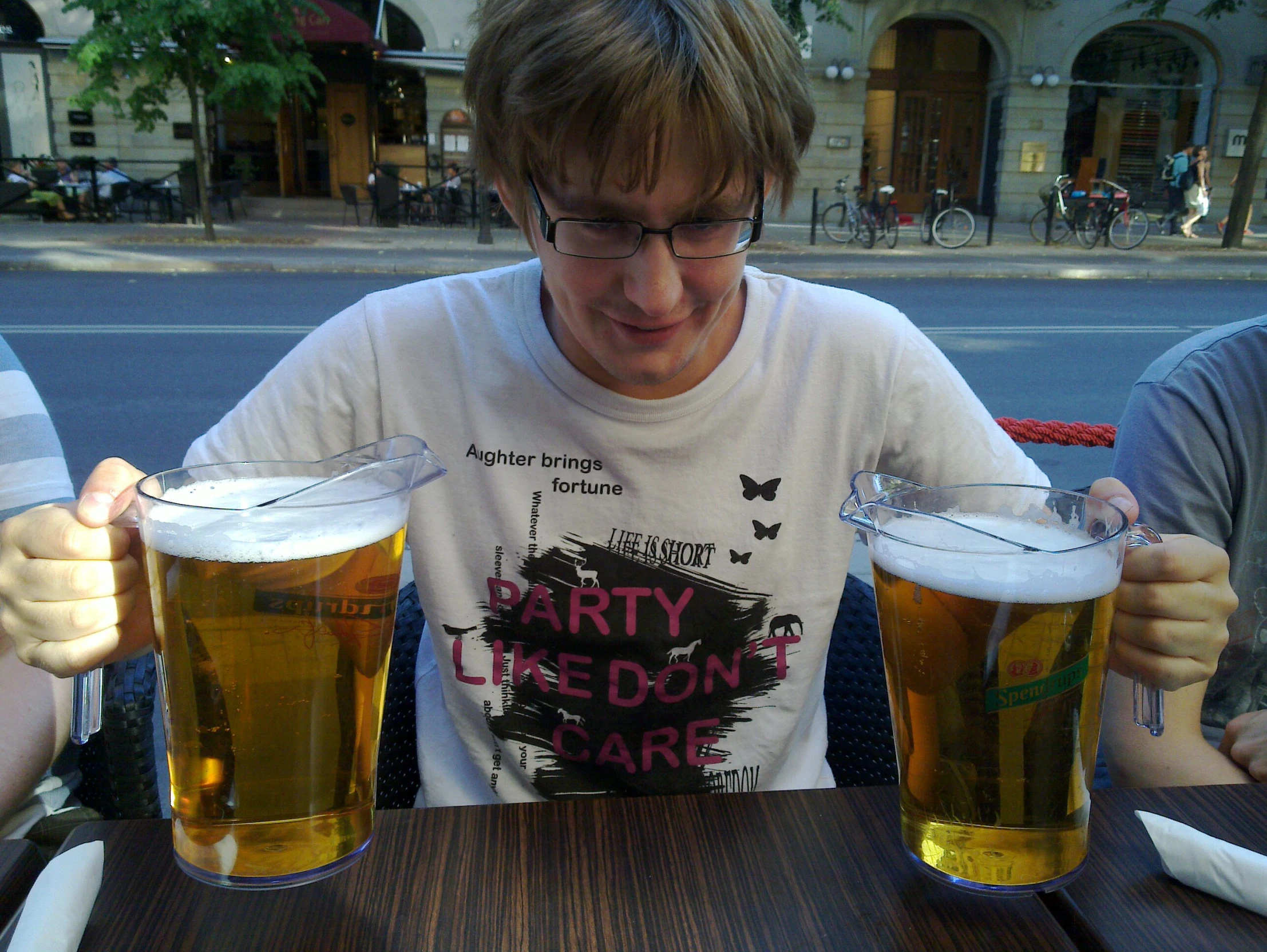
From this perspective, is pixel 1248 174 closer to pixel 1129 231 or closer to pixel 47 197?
pixel 1129 231

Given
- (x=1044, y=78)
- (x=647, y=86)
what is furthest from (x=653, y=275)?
(x=1044, y=78)

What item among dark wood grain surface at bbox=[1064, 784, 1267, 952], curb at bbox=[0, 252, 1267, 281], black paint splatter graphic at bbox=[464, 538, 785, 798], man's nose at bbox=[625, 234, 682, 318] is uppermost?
man's nose at bbox=[625, 234, 682, 318]

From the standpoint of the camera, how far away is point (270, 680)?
0.82 meters

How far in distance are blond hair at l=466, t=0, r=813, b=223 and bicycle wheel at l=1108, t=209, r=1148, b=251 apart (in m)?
18.7

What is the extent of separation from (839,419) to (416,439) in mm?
792

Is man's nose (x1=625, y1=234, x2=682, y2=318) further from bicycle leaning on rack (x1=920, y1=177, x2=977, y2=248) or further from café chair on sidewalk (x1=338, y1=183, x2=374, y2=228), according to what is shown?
café chair on sidewalk (x1=338, y1=183, x2=374, y2=228)

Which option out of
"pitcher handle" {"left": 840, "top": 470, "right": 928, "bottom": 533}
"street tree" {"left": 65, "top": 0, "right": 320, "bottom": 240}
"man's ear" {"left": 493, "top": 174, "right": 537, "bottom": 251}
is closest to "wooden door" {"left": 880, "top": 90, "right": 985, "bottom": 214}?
"street tree" {"left": 65, "top": 0, "right": 320, "bottom": 240}

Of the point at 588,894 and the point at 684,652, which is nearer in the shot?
the point at 588,894

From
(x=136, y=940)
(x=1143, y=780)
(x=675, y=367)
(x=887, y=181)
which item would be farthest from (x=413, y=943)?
(x=887, y=181)

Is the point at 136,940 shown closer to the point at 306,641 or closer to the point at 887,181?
the point at 306,641

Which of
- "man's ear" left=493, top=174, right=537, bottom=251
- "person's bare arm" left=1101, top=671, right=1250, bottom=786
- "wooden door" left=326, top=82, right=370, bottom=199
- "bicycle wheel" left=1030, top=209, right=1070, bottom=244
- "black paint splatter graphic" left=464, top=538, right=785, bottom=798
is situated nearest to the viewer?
"person's bare arm" left=1101, top=671, right=1250, bottom=786

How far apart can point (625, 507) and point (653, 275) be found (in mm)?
412

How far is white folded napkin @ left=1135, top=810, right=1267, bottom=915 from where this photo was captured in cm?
88

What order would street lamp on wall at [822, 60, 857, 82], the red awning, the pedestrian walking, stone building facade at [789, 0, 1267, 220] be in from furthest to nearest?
stone building facade at [789, 0, 1267, 220] → street lamp on wall at [822, 60, 857, 82] → the red awning → the pedestrian walking
